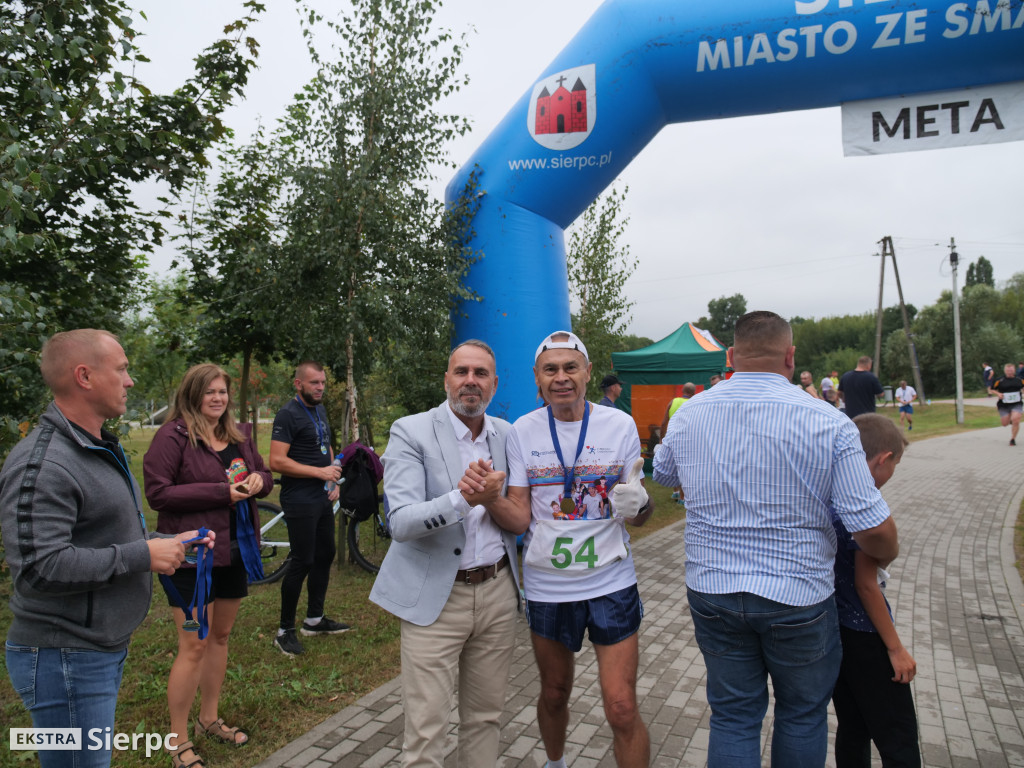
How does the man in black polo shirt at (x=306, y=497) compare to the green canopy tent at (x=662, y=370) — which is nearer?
the man in black polo shirt at (x=306, y=497)

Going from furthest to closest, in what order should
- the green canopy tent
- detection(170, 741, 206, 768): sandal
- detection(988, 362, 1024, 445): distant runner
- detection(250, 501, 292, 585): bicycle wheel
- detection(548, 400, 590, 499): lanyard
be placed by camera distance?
1. detection(988, 362, 1024, 445): distant runner
2. the green canopy tent
3. detection(250, 501, 292, 585): bicycle wheel
4. detection(170, 741, 206, 768): sandal
5. detection(548, 400, 590, 499): lanyard

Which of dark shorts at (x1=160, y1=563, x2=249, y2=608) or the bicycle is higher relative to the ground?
dark shorts at (x1=160, y1=563, x2=249, y2=608)


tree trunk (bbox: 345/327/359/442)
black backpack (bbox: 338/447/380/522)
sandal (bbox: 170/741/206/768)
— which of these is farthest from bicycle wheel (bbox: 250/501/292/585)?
sandal (bbox: 170/741/206/768)

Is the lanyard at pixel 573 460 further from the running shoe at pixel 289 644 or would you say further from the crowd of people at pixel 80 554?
the running shoe at pixel 289 644

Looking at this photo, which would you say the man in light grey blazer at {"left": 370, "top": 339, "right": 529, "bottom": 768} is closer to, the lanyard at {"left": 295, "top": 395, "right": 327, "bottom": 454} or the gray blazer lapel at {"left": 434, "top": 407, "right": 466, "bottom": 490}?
the gray blazer lapel at {"left": 434, "top": 407, "right": 466, "bottom": 490}

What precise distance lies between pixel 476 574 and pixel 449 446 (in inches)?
19.9

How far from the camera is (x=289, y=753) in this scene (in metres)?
3.21

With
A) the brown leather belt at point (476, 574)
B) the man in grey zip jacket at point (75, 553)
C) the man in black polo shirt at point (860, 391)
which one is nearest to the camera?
the man in grey zip jacket at point (75, 553)

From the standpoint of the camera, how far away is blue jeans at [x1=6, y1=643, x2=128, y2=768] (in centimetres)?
A: 197

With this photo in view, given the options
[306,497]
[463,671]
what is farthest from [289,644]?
[463,671]

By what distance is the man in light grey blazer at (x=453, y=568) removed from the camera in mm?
2355

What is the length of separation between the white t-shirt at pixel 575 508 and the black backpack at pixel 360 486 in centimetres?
292

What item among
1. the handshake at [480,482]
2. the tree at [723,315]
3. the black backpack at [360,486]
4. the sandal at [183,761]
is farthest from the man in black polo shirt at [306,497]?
the tree at [723,315]

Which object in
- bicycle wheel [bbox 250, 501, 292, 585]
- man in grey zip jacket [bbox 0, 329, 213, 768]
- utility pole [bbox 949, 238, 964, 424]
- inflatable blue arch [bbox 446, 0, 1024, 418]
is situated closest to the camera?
man in grey zip jacket [bbox 0, 329, 213, 768]
